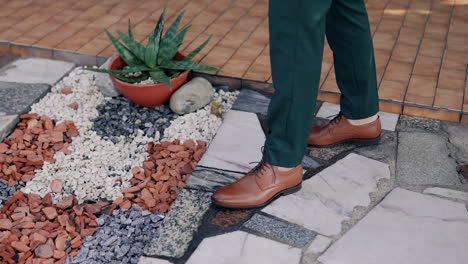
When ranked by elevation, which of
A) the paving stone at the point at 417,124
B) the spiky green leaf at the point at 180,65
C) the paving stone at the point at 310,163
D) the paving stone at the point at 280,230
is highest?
the spiky green leaf at the point at 180,65

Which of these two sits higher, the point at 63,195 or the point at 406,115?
the point at 406,115

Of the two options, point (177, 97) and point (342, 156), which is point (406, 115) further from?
point (177, 97)

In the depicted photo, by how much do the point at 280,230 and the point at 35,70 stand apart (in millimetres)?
1844

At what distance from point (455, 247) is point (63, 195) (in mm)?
1497

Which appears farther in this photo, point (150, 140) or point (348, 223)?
point (150, 140)

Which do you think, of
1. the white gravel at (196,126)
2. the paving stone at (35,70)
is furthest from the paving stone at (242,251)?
the paving stone at (35,70)

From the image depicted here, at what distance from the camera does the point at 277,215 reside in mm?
1930

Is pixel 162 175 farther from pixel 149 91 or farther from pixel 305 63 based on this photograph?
pixel 305 63

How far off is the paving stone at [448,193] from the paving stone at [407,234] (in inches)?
1.4

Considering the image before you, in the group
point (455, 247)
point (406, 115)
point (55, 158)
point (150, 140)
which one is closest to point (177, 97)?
point (150, 140)

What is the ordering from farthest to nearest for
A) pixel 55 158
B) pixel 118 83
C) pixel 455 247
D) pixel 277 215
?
1. pixel 118 83
2. pixel 55 158
3. pixel 277 215
4. pixel 455 247

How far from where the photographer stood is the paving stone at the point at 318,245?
178 cm

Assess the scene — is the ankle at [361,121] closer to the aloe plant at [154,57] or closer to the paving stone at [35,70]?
the aloe plant at [154,57]

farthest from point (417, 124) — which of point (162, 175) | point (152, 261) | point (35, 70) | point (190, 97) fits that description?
point (35, 70)
